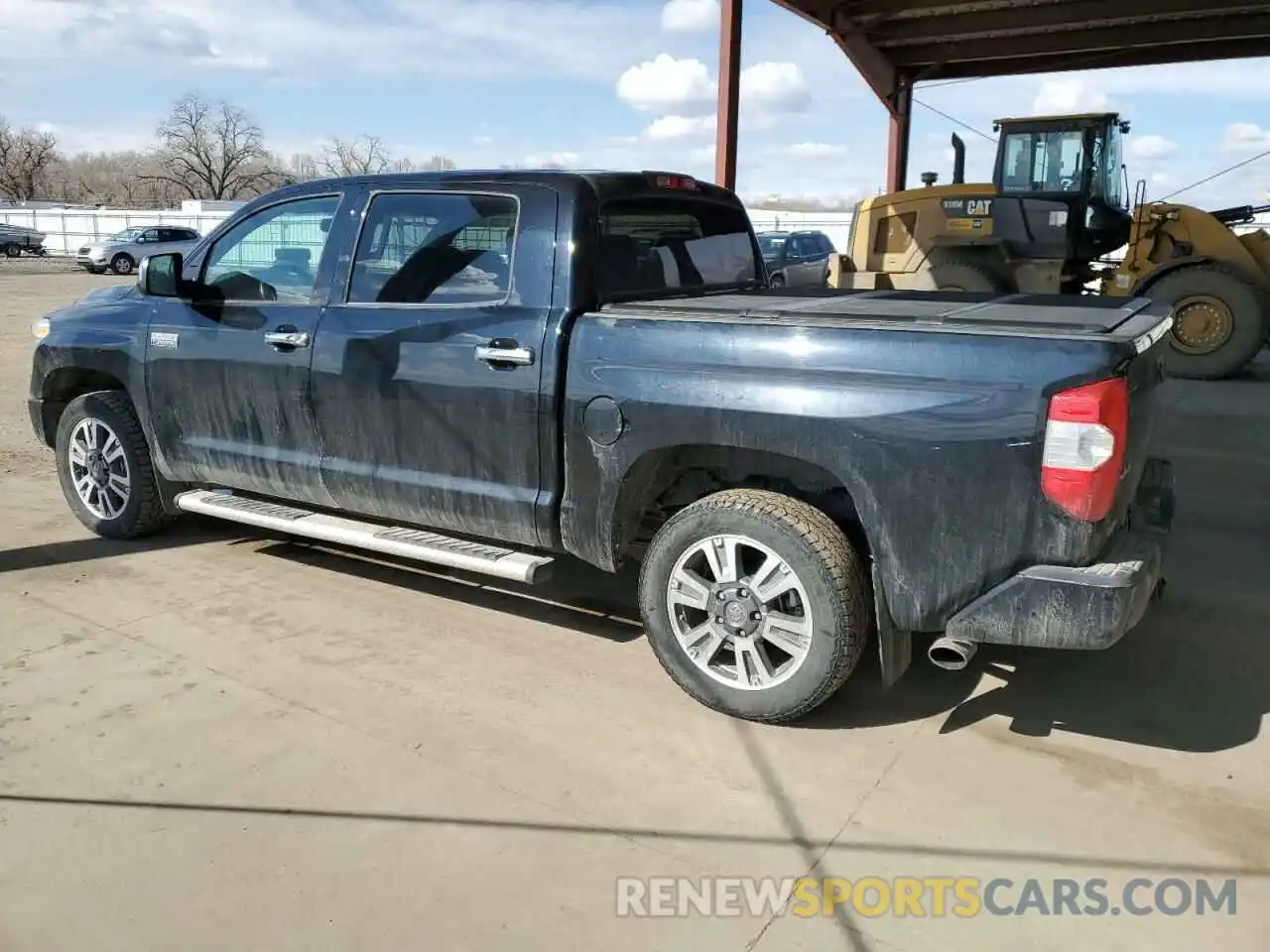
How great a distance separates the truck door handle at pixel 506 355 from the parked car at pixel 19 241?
4768 centimetres

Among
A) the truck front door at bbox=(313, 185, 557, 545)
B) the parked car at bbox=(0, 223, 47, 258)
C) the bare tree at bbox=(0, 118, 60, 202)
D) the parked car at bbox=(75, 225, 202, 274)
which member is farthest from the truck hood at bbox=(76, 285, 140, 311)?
the bare tree at bbox=(0, 118, 60, 202)

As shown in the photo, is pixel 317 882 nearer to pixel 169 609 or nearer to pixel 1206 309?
pixel 169 609

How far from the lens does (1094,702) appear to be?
12.6 ft

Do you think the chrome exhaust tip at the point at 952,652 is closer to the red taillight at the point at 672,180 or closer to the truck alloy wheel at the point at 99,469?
the red taillight at the point at 672,180

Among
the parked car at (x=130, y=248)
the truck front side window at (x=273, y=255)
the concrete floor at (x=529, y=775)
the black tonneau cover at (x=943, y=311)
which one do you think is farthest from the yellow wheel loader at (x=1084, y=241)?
the parked car at (x=130, y=248)

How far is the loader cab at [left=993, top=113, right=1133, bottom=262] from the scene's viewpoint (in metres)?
13.1

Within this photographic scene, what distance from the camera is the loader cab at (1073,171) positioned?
13078 mm

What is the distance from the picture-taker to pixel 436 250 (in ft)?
14.3

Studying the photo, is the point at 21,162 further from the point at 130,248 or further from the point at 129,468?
the point at 129,468

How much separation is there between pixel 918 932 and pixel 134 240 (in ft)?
119

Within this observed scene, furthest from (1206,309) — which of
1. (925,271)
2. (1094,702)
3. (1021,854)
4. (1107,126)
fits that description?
(1021,854)

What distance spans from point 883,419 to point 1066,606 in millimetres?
770

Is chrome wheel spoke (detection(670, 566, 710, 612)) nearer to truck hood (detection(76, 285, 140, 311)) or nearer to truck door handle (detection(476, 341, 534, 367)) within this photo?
truck door handle (detection(476, 341, 534, 367))

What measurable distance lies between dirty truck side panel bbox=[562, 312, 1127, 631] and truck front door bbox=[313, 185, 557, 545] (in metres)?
0.33
